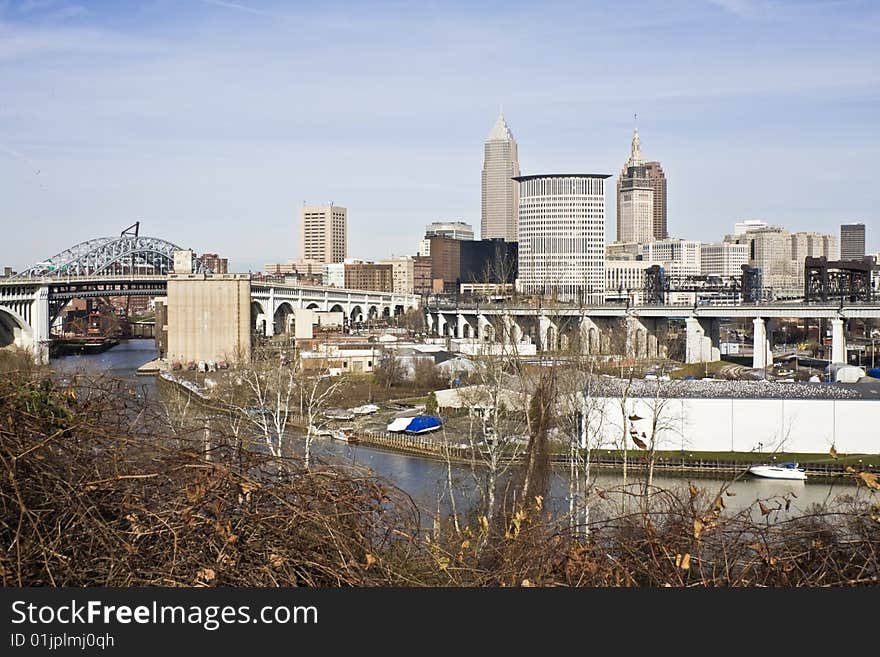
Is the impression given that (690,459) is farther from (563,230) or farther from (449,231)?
(449,231)

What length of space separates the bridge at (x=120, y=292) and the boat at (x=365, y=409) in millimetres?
5452

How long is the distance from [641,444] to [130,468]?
869 millimetres

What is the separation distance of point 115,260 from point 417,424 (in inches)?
979

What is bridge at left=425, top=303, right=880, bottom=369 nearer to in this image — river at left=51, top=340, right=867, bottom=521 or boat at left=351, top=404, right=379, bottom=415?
boat at left=351, top=404, right=379, bottom=415

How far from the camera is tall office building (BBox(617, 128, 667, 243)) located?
72688mm

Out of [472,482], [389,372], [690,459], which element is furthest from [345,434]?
[389,372]

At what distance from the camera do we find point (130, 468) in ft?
4.31

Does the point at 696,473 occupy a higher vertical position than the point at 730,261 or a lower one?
lower

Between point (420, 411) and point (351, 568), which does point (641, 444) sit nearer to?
point (351, 568)

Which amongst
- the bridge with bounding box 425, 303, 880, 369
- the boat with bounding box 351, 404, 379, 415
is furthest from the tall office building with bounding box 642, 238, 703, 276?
the boat with bounding box 351, 404, 379, 415

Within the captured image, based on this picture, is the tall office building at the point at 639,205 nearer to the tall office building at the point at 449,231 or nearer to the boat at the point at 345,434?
the tall office building at the point at 449,231

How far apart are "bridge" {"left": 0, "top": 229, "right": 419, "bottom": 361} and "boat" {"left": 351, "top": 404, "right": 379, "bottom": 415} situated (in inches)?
215

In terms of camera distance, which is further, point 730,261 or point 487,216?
point 487,216

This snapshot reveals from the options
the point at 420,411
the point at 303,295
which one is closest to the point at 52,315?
the point at 303,295
